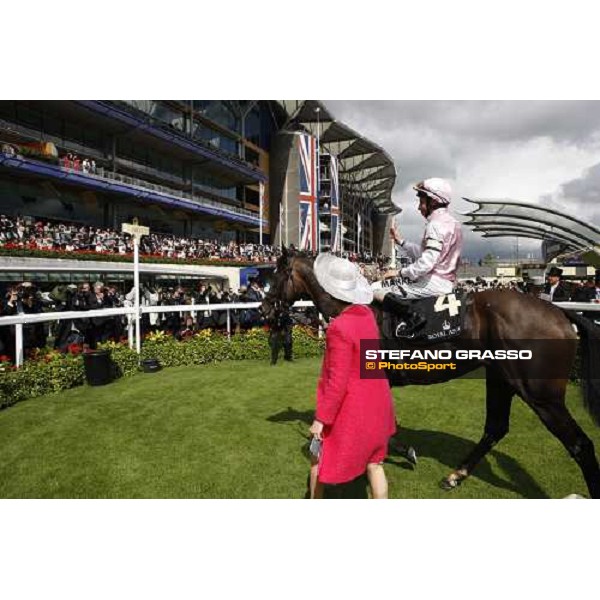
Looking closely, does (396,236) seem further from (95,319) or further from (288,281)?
(95,319)

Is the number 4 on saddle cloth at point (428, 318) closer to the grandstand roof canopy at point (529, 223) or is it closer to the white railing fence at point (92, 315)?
the grandstand roof canopy at point (529, 223)

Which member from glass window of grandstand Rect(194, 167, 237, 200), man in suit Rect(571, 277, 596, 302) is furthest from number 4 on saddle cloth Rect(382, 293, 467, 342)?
glass window of grandstand Rect(194, 167, 237, 200)

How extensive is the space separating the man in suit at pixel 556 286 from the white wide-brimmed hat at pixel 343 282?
6.00m

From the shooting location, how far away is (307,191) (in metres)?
42.0

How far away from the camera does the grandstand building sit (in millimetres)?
19469

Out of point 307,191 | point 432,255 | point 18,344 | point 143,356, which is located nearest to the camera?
point 432,255

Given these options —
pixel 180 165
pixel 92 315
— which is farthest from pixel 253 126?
pixel 92 315

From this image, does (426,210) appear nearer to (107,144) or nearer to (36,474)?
(36,474)

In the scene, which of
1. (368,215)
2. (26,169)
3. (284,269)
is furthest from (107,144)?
(368,215)

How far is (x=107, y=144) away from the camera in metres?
24.6

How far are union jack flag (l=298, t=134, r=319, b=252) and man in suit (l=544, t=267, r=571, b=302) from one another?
113ft

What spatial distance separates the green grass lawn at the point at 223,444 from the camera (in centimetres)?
304

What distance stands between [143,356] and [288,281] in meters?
4.14

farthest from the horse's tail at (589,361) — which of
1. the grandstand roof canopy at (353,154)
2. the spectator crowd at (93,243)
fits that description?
the grandstand roof canopy at (353,154)
